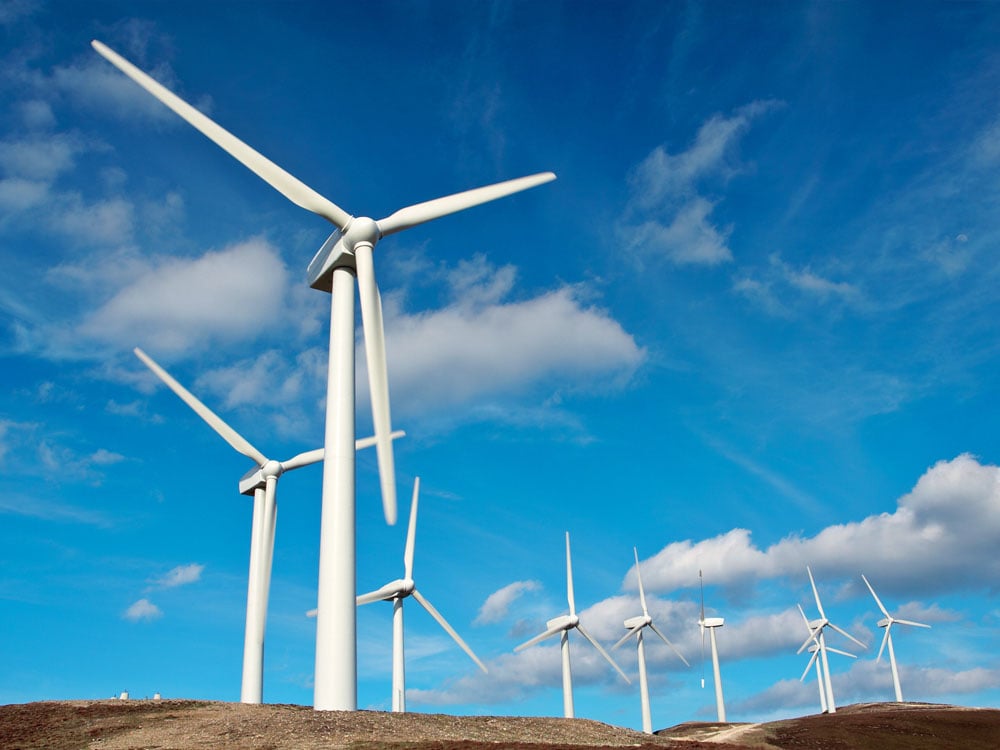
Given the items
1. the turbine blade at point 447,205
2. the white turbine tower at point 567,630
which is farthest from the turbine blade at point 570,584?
the turbine blade at point 447,205

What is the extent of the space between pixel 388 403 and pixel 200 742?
18.6 m

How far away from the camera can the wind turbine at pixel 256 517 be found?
229 feet

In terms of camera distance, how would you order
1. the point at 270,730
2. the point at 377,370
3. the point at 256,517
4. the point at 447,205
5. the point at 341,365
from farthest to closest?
the point at 256,517, the point at 447,205, the point at 341,365, the point at 377,370, the point at 270,730

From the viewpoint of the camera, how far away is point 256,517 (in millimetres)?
77750

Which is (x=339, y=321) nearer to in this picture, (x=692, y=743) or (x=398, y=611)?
(x=692, y=743)

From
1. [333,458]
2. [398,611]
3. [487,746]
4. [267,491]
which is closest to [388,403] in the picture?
Result: [333,458]

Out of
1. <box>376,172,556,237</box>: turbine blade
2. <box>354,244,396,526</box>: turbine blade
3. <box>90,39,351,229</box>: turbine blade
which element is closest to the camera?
<box>354,244,396,526</box>: turbine blade

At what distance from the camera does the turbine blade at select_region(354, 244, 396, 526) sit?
4131 centimetres

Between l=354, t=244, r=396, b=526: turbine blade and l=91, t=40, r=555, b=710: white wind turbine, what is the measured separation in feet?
0.18

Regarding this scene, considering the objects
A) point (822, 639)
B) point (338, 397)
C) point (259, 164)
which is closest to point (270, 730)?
point (338, 397)

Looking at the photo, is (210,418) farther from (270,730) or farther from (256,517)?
(270,730)

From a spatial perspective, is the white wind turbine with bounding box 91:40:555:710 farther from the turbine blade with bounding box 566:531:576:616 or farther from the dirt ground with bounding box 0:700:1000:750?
the turbine blade with bounding box 566:531:576:616

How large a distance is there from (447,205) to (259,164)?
39.7ft

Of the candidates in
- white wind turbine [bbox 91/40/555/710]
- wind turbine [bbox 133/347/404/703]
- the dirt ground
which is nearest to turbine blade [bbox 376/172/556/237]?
white wind turbine [bbox 91/40/555/710]
